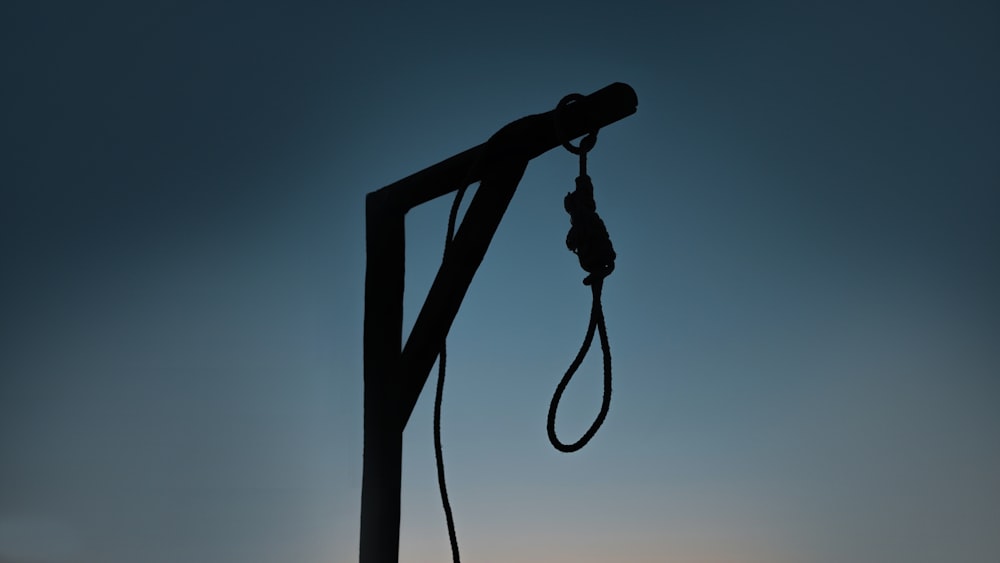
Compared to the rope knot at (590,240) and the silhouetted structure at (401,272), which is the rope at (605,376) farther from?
the silhouetted structure at (401,272)

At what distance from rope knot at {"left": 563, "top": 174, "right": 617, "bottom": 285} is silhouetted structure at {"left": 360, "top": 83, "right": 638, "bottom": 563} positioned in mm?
84

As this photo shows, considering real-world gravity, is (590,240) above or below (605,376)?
above

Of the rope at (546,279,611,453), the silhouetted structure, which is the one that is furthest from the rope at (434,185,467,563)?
the rope at (546,279,611,453)

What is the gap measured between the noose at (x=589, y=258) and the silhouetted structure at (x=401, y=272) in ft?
0.22

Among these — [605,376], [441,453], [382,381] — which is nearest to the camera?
[605,376]

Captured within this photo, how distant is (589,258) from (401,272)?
395 millimetres

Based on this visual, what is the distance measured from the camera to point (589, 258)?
815 mm

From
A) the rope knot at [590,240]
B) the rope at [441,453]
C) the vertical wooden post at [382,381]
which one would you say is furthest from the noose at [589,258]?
the vertical wooden post at [382,381]

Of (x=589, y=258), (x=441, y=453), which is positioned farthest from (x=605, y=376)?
(x=441, y=453)

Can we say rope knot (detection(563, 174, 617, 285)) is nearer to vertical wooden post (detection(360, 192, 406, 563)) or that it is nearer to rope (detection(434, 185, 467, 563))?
rope (detection(434, 185, 467, 563))

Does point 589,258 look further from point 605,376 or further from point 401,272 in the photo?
point 401,272

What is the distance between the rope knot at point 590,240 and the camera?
2.67ft

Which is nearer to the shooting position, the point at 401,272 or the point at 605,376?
the point at 605,376

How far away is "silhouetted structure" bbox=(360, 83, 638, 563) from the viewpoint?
2.95ft
